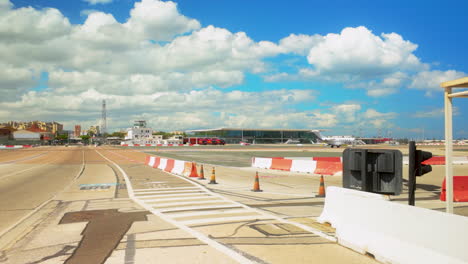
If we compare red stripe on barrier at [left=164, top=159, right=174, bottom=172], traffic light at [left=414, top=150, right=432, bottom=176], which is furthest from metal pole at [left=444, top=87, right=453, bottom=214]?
red stripe on barrier at [left=164, top=159, right=174, bottom=172]

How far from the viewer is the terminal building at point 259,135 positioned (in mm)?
167125

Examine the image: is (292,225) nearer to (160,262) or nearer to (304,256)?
(304,256)

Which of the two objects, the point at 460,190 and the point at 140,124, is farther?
the point at 140,124

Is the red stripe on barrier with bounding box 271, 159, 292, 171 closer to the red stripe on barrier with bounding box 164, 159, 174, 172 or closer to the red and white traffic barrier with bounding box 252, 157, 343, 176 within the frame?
the red and white traffic barrier with bounding box 252, 157, 343, 176

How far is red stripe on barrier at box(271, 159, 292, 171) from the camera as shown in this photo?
25484 mm

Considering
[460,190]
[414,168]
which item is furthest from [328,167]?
[414,168]

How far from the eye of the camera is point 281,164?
85.8 feet

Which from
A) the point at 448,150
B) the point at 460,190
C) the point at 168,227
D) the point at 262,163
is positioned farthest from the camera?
the point at 262,163

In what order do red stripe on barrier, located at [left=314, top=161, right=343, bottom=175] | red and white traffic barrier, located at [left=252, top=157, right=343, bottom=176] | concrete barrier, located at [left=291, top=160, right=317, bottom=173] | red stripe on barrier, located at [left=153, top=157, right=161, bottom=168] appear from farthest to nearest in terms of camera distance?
red stripe on barrier, located at [left=153, top=157, right=161, bottom=168] < concrete barrier, located at [left=291, top=160, right=317, bottom=173] < red and white traffic barrier, located at [left=252, top=157, right=343, bottom=176] < red stripe on barrier, located at [left=314, top=161, right=343, bottom=175]

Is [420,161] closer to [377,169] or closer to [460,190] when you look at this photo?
[377,169]

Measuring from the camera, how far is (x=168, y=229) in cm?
813

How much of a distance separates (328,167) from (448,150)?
1729 cm

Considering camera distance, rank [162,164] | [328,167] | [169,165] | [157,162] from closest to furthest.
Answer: [328,167]
[169,165]
[162,164]
[157,162]

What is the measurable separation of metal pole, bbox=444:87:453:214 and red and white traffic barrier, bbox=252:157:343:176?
16222 millimetres
